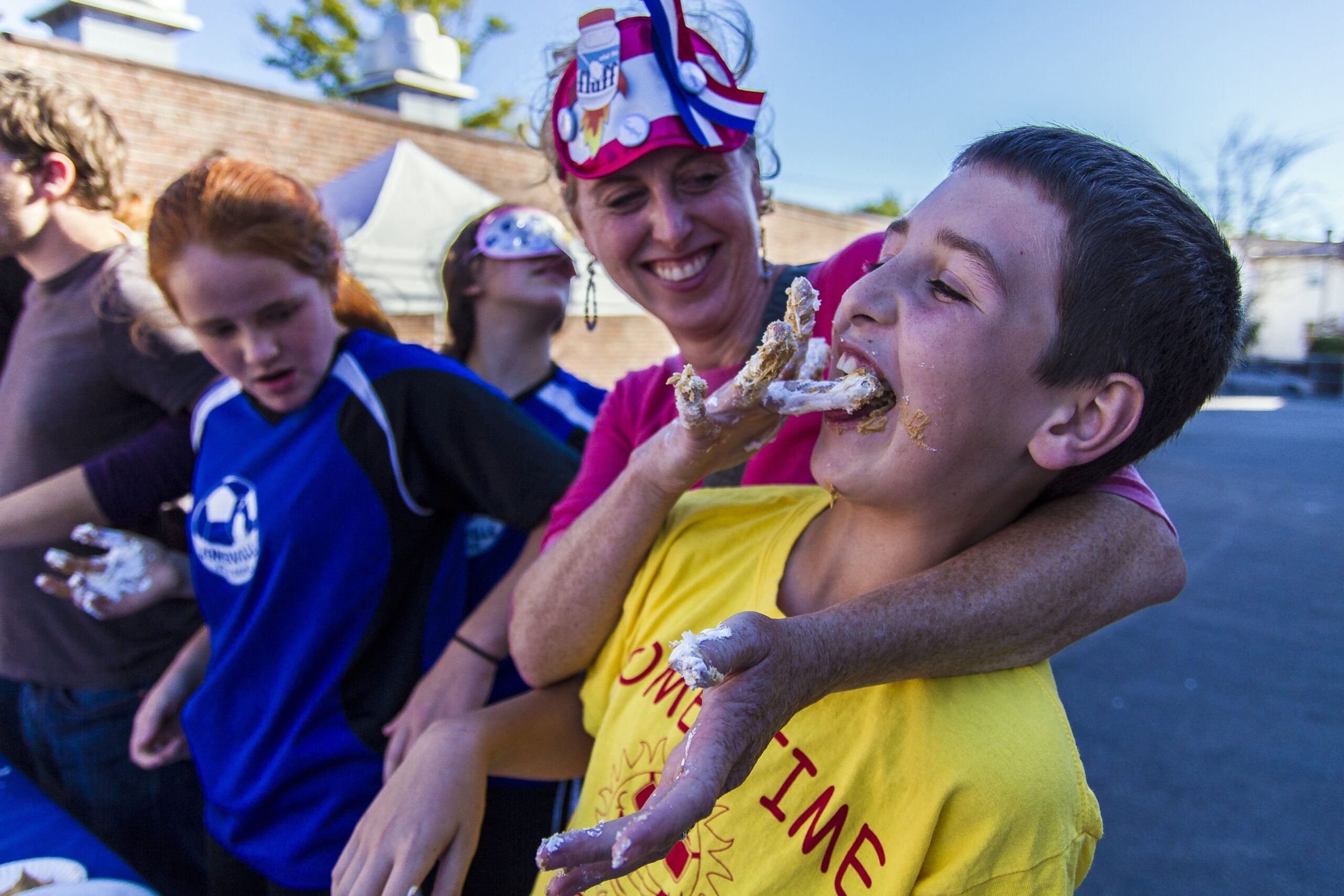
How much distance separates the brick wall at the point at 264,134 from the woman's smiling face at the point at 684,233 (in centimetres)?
459

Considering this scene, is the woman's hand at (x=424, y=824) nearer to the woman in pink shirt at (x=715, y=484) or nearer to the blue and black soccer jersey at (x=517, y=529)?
the woman in pink shirt at (x=715, y=484)

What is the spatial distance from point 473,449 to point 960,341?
3.76 feet

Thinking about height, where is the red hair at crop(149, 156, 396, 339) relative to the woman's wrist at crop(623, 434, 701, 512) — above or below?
above

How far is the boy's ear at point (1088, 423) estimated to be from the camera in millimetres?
1113

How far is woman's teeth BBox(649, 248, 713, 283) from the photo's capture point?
1.76m

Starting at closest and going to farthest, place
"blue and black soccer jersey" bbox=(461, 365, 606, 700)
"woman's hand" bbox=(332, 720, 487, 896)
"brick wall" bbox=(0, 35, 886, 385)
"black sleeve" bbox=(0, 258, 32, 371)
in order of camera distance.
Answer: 1. "woman's hand" bbox=(332, 720, 487, 896)
2. "blue and black soccer jersey" bbox=(461, 365, 606, 700)
3. "black sleeve" bbox=(0, 258, 32, 371)
4. "brick wall" bbox=(0, 35, 886, 385)

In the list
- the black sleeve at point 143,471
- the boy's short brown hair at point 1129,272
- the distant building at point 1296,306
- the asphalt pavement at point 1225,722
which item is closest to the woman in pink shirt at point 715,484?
the boy's short brown hair at point 1129,272

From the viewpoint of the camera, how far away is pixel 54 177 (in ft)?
8.04

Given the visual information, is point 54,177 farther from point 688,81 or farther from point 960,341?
point 960,341

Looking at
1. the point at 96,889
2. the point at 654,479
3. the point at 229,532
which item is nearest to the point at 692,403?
the point at 654,479

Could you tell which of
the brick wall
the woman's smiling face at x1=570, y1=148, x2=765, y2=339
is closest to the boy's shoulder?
the woman's smiling face at x1=570, y1=148, x2=765, y2=339

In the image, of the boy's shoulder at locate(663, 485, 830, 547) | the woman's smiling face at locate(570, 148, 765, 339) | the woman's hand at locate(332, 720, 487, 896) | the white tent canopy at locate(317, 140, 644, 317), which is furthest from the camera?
the white tent canopy at locate(317, 140, 644, 317)

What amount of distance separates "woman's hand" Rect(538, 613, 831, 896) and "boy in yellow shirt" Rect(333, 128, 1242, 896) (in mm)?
170

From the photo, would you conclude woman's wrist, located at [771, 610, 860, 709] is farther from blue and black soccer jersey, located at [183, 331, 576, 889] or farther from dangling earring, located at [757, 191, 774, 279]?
dangling earring, located at [757, 191, 774, 279]
